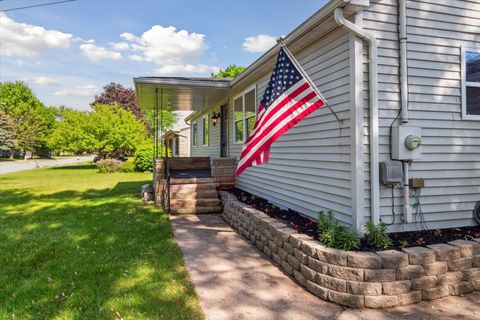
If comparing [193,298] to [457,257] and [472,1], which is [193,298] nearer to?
[457,257]

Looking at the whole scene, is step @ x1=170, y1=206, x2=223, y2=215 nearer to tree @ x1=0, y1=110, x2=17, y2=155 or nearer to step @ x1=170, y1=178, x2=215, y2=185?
step @ x1=170, y1=178, x2=215, y2=185

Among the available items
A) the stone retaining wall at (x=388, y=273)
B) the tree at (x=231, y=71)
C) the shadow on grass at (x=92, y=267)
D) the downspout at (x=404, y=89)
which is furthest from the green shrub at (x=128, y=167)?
the downspout at (x=404, y=89)

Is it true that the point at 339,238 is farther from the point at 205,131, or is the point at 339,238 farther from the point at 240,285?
the point at 205,131

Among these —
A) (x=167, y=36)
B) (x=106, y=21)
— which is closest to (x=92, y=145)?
(x=106, y=21)

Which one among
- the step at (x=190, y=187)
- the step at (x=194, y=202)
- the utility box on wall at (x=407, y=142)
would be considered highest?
the utility box on wall at (x=407, y=142)

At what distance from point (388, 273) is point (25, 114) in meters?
57.1

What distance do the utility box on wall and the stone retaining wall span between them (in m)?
1.06

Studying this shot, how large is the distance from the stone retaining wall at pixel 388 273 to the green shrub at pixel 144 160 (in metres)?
18.3

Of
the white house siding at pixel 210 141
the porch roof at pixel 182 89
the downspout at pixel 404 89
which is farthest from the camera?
the white house siding at pixel 210 141

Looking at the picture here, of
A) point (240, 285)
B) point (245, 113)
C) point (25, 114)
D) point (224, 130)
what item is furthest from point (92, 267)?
point (25, 114)

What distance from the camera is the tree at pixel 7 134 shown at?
43750 millimetres

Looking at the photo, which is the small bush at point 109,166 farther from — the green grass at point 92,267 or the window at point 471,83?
the window at point 471,83

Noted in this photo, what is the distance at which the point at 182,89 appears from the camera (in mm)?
9031

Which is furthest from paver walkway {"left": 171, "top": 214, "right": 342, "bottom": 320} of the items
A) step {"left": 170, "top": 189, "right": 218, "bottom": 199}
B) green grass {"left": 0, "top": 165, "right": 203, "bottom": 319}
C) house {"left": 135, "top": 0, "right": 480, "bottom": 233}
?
step {"left": 170, "top": 189, "right": 218, "bottom": 199}
